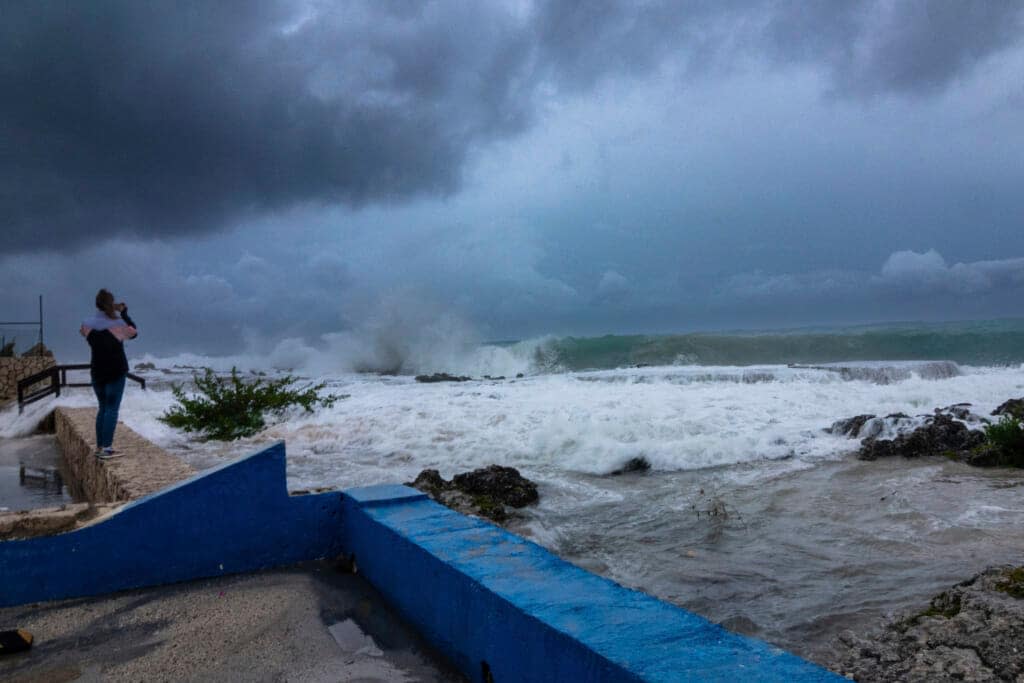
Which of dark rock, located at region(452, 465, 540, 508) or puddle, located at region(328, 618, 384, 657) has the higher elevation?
puddle, located at region(328, 618, 384, 657)

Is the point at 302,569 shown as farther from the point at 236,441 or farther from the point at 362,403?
the point at 362,403

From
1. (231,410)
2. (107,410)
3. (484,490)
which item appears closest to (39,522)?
(107,410)

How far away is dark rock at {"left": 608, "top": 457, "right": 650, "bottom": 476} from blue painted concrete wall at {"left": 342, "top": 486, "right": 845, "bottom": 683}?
4919 mm

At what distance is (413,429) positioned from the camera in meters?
10.7

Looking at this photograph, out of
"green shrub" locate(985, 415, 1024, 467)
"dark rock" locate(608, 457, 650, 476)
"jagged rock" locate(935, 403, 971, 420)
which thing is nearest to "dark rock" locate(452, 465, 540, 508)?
"dark rock" locate(608, 457, 650, 476)

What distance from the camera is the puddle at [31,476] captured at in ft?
21.1

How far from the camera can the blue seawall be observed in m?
1.67

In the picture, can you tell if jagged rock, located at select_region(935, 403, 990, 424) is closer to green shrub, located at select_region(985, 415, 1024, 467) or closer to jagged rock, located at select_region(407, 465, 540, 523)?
green shrub, located at select_region(985, 415, 1024, 467)

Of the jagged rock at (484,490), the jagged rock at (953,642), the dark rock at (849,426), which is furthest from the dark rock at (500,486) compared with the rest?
the dark rock at (849,426)

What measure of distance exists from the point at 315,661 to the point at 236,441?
9061mm

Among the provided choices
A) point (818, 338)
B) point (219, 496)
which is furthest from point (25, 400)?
point (818, 338)

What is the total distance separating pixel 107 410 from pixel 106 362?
0.43 m

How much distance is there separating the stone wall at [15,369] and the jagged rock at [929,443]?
21.5 m

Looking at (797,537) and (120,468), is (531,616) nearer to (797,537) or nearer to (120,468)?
(797,537)
